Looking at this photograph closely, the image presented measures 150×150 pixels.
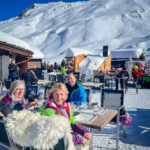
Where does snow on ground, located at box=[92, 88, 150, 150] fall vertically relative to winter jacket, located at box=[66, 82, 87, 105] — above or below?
below

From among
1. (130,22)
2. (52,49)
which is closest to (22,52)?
(52,49)

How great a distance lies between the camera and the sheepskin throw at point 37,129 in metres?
1.56

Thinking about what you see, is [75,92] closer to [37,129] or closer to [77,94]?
[77,94]

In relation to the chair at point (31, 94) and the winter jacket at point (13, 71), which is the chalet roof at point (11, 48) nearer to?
the winter jacket at point (13, 71)

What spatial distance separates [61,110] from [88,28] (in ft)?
335

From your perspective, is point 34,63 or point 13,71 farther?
point 34,63

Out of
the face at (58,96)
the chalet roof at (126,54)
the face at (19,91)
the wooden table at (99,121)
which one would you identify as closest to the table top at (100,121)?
the wooden table at (99,121)

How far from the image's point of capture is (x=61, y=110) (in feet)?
7.68

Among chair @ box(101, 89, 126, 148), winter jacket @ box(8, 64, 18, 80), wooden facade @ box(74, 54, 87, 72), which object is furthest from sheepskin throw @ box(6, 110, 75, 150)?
wooden facade @ box(74, 54, 87, 72)

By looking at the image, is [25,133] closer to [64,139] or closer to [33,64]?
[64,139]

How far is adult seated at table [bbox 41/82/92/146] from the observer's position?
2.19m

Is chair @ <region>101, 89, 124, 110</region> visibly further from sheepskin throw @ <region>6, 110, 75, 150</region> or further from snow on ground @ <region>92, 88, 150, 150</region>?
sheepskin throw @ <region>6, 110, 75, 150</region>

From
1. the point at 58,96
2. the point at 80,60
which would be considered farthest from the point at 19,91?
the point at 80,60

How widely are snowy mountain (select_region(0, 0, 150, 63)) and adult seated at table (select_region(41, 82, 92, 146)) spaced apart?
214 ft
